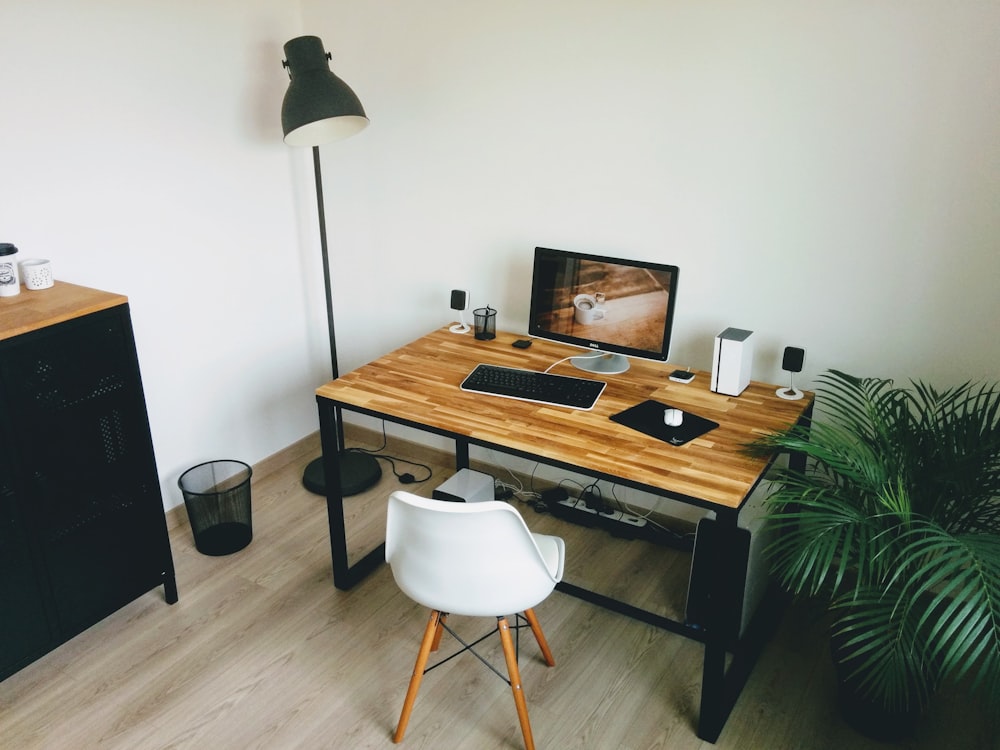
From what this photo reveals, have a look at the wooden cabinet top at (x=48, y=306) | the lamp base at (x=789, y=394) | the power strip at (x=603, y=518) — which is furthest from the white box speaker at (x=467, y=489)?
the wooden cabinet top at (x=48, y=306)

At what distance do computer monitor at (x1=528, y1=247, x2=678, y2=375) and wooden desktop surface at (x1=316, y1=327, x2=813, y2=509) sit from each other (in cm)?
10

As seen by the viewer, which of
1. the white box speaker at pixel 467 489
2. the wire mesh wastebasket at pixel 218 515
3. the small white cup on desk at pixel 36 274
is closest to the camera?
the small white cup on desk at pixel 36 274

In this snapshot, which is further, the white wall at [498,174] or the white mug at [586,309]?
the white mug at [586,309]

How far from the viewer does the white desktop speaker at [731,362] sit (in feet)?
8.21

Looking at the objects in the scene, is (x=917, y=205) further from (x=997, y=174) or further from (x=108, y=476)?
(x=108, y=476)

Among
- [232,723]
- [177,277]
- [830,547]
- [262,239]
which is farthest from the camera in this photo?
[262,239]

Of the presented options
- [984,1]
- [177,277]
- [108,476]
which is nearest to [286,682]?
[108,476]

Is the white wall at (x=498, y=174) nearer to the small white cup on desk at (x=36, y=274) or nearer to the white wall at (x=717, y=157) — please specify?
the white wall at (x=717, y=157)

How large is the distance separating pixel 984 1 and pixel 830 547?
4.91ft

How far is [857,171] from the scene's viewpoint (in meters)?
2.42

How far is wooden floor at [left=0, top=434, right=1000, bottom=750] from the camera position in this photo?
226 cm

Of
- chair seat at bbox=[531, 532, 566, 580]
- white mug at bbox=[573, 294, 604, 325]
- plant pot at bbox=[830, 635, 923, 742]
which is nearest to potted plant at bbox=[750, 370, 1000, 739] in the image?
plant pot at bbox=[830, 635, 923, 742]

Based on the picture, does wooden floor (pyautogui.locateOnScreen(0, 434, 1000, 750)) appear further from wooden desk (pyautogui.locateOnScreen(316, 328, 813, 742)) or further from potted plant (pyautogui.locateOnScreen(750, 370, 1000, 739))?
potted plant (pyautogui.locateOnScreen(750, 370, 1000, 739))

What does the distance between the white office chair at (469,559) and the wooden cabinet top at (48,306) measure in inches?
43.5
